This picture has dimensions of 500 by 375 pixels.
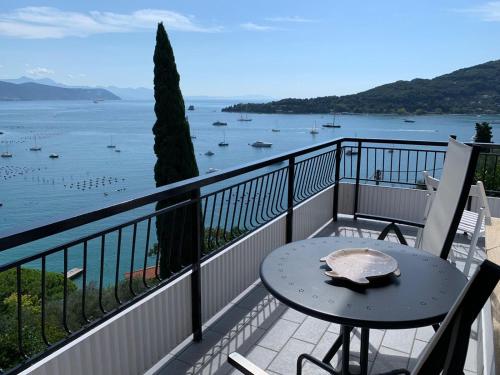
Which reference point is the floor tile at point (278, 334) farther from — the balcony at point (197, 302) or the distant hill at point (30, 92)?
the distant hill at point (30, 92)

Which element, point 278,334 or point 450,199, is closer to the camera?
point 450,199

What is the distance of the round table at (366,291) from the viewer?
4.48ft

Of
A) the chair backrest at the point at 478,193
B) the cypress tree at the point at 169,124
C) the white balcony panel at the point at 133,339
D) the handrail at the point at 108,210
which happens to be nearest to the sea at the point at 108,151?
the cypress tree at the point at 169,124

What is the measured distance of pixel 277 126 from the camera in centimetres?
7488

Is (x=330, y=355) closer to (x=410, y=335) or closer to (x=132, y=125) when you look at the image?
(x=410, y=335)

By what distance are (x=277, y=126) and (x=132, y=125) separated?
119 ft

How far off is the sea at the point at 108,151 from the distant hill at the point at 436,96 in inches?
29.9

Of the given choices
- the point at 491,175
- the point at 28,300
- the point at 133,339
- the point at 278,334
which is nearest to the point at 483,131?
the point at 491,175

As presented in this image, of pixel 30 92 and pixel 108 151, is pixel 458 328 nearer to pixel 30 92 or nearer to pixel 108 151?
pixel 108 151

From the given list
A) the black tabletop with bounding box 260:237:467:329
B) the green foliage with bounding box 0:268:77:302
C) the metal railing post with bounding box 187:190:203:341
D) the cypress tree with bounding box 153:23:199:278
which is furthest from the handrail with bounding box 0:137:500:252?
the green foliage with bounding box 0:268:77:302

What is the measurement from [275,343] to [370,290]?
1176mm

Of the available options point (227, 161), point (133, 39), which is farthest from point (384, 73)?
point (133, 39)

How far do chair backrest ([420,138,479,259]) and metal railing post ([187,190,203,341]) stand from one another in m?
1.38

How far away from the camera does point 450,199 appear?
2.24 meters
